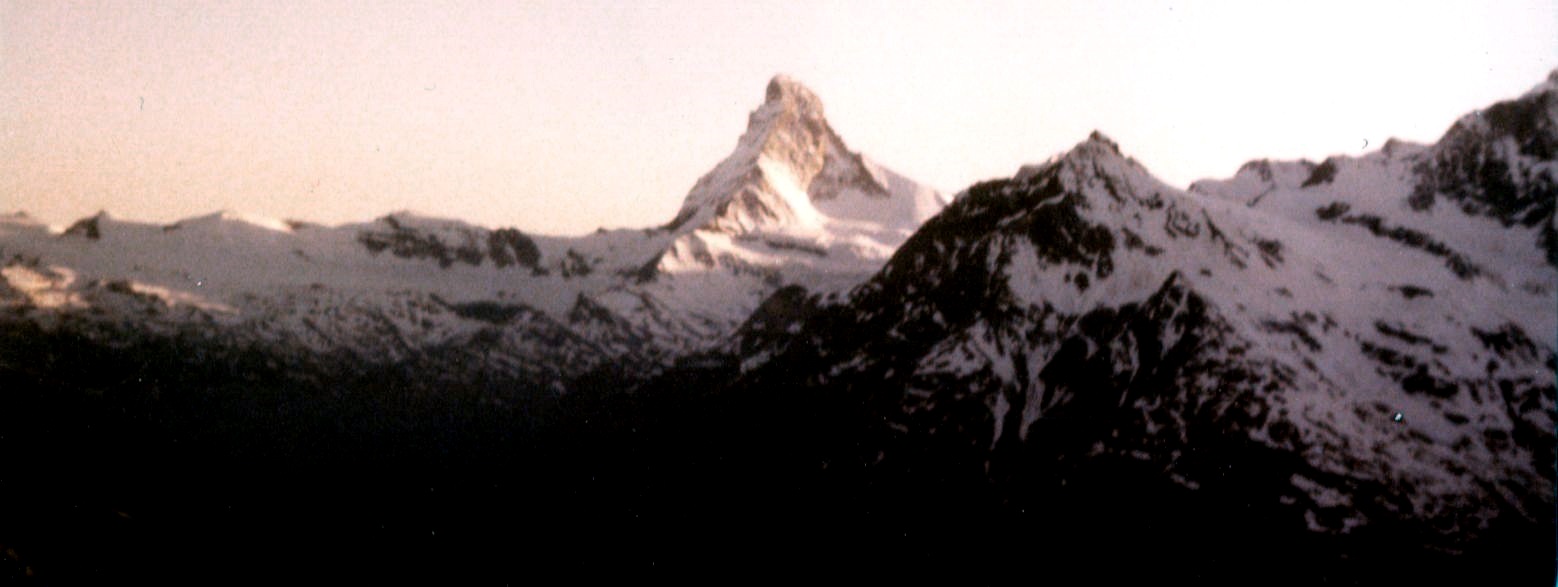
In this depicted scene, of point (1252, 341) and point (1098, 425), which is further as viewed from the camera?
point (1098, 425)

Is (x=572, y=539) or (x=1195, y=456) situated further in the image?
(x=572, y=539)

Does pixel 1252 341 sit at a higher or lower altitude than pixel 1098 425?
higher

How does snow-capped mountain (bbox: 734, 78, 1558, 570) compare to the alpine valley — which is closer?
the alpine valley

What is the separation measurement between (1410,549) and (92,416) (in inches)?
5825

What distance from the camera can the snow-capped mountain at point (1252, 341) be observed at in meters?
93.4

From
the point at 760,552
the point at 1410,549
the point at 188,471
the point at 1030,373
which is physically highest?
the point at 1030,373

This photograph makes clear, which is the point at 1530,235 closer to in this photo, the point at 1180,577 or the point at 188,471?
the point at 1180,577

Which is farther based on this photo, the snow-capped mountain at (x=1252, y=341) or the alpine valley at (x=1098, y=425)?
the snow-capped mountain at (x=1252, y=341)

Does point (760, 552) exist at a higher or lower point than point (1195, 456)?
lower

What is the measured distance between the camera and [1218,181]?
19312 centimetres

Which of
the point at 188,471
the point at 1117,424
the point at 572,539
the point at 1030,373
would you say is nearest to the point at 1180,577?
the point at 1117,424

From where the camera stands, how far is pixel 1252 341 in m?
105

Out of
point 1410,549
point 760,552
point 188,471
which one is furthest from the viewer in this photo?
point 188,471

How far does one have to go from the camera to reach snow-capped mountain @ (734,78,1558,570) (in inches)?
3676
